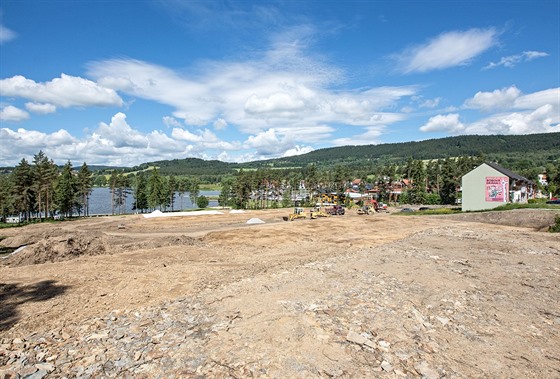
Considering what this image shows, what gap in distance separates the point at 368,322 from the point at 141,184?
86388mm

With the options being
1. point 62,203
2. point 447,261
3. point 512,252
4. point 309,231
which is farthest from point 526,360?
point 62,203

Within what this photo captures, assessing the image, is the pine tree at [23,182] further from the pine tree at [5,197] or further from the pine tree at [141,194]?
the pine tree at [141,194]

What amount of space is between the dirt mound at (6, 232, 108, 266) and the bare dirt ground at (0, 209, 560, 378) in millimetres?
376

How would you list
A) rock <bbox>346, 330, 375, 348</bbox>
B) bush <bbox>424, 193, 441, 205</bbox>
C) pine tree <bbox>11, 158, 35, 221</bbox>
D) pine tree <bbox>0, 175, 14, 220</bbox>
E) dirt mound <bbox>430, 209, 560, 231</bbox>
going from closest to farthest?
rock <bbox>346, 330, 375, 348</bbox>, dirt mound <bbox>430, 209, 560, 231</bbox>, pine tree <bbox>11, 158, 35, 221</bbox>, pine tree <bbox>0, 175, 14, 220</bbox>, bush <bbox>424, 193, 441, 205</bbox>

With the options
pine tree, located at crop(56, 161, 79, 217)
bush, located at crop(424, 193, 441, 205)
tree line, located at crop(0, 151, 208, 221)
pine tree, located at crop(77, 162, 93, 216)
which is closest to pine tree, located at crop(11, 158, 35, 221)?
tree line, located at crop(0, 151, 208, 221)

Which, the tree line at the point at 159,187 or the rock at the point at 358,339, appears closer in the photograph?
the rock at the point at 358,339

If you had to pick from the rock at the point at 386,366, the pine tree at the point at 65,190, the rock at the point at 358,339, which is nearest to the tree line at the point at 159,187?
the pine tree at the point at 65,190

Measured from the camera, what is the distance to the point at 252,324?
866 centimetres

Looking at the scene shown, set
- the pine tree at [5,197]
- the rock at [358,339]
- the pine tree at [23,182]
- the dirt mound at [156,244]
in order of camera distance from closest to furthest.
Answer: the rock at [358,339], the dirt mound at [156,244], the pine tree at [23,182], the pine tree at [5,197]

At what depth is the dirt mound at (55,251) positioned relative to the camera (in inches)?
776

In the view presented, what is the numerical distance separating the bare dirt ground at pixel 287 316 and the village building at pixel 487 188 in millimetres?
31311

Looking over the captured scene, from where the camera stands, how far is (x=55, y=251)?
20.9 m

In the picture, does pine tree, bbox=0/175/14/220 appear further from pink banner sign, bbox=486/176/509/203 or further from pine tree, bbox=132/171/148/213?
pink banner sign, bbox=486/176/509/203

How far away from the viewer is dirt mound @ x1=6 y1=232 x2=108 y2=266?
19719mm
